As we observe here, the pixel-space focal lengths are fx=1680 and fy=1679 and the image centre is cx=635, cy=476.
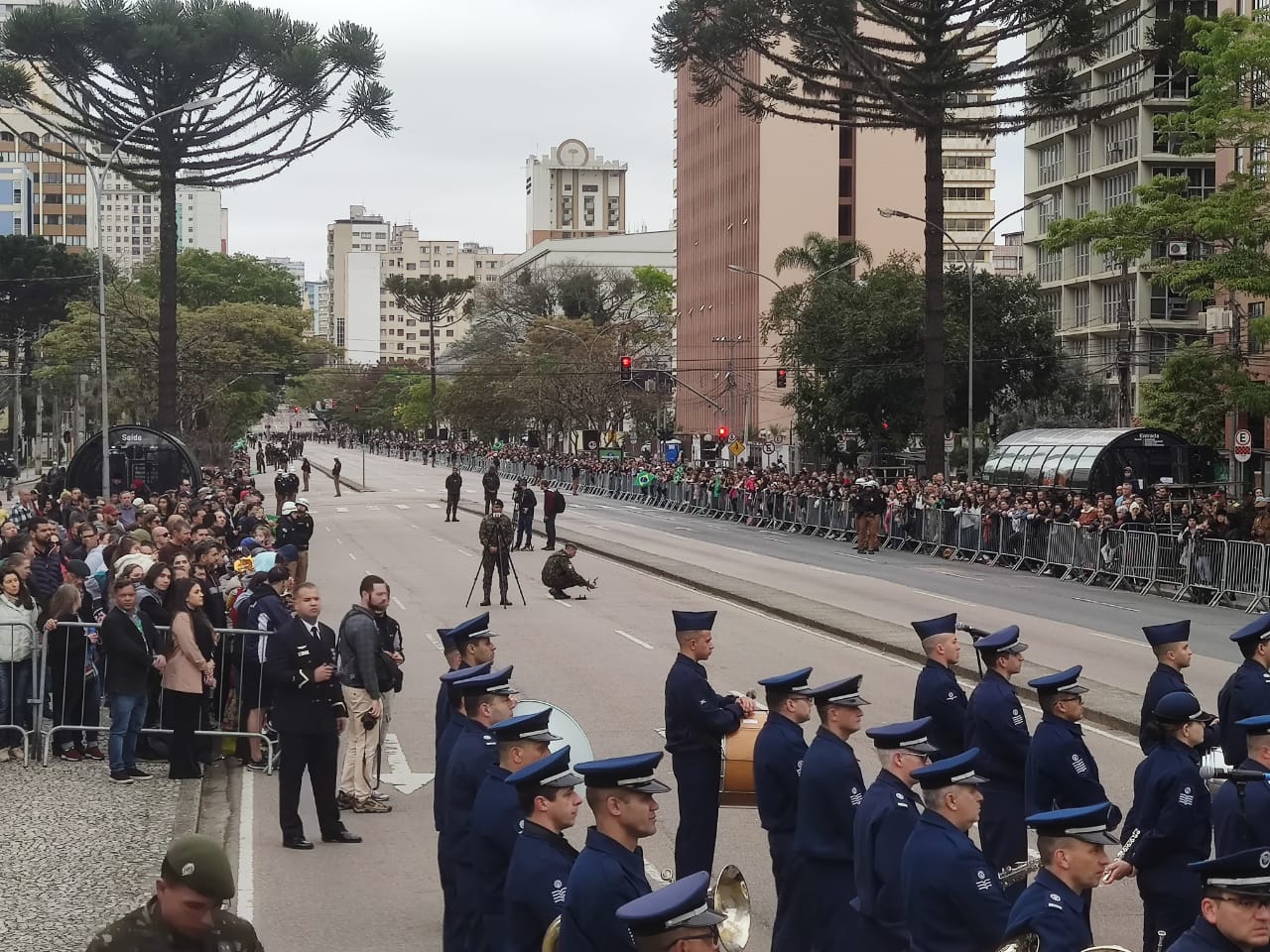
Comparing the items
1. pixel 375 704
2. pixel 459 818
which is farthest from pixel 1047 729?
pixel 375 704

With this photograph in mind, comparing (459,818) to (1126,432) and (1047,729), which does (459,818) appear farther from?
(1126,432)

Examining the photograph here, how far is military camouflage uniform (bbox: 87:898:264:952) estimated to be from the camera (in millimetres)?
4754

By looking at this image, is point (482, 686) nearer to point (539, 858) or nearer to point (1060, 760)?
point (539, 858)

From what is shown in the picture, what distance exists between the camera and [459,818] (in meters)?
8.03

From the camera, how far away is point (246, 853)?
11.4 m

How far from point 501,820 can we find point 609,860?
140 centimetres

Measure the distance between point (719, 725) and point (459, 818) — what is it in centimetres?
217

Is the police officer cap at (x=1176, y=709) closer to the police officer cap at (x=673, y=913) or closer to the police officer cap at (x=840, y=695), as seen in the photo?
the police officer cap at (x=840, y=695)

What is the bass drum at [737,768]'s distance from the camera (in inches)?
390

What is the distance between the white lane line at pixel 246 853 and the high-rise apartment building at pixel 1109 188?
64.4 m

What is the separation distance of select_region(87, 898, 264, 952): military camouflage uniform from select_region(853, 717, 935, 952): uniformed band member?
10.1ft

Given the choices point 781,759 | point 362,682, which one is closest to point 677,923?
point 781,759

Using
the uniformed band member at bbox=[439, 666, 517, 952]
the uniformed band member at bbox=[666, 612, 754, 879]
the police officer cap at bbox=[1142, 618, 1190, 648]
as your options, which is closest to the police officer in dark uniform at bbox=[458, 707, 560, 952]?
the uniformed band member at bbox=[439, 666, 517, 952]

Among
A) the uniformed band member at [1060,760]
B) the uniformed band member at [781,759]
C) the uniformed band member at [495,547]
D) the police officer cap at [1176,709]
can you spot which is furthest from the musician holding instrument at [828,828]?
the uniformed band member at [495,547]
